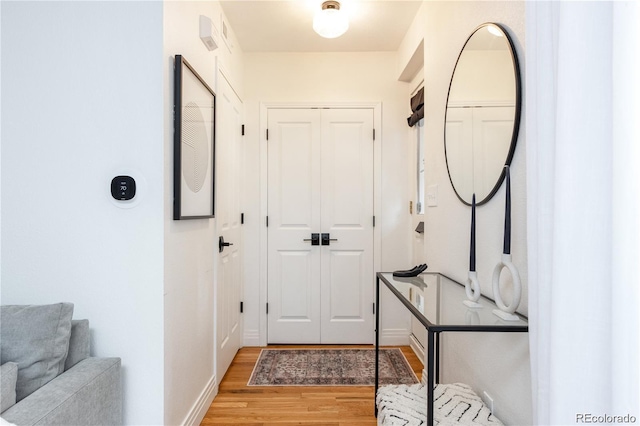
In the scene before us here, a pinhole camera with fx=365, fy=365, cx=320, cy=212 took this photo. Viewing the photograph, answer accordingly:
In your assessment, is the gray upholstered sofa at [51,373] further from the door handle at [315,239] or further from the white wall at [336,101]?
the door handle at [315,239]

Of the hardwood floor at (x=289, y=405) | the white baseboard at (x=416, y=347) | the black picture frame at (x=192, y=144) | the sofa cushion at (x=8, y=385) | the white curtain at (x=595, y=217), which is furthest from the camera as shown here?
the white baseboard at (x=416, y=347)

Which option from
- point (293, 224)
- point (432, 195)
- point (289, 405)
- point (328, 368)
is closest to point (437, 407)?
point (289, 405)

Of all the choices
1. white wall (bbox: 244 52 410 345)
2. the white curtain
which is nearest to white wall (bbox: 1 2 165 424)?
the white curtain

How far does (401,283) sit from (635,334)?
1163 mm

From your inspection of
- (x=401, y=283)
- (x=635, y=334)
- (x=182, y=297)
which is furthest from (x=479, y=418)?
(x=182, y=297)

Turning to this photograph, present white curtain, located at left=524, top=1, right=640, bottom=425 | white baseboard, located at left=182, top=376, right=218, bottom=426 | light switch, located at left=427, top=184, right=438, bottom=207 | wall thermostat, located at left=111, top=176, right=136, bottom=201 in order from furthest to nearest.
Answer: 1. light switch, located at left=427, top=184, right=438, bottom=207
2. white baseboard, located at left=182, top=376, right=218, bottom=426
3. wall thermostat, located at left=111, top=176, right=136, bottom=201
4. white curtain, located at left=524, top=1, right=640, bottom=425

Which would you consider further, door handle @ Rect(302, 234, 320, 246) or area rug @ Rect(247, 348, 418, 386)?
door handle @ Rect(302, 234, 320, 246)

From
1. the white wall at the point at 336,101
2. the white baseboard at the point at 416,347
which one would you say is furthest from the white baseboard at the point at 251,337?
the white baseboard at the point at 416,347

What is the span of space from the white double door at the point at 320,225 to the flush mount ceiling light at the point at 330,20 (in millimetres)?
863

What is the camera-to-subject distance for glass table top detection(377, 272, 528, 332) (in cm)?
111

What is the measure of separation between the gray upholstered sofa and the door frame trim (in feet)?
5.84

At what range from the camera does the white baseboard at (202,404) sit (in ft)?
6.22

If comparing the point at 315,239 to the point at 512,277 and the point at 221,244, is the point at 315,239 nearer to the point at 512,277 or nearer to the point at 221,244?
the point at 221,244

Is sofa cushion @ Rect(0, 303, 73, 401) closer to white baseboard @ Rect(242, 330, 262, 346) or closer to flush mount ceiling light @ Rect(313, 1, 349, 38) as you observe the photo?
white baseboard @ Rect(242, 330, 262, 346)
